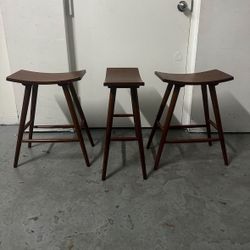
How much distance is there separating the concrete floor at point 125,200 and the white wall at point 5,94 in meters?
0.53

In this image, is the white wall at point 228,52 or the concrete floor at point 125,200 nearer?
the concrete floor at point 125,200

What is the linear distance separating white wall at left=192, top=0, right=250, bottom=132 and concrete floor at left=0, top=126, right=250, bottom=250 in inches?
14.5

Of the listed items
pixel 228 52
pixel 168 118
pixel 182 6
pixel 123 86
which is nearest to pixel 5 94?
pixel 123 86

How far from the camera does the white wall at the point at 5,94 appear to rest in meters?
2.30

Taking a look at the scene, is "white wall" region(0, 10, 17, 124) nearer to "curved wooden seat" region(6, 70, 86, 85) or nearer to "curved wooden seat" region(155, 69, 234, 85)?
"curved wooden seat" region(6, 70, 86, 85)

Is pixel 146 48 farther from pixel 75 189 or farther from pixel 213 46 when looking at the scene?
pixel 75 189

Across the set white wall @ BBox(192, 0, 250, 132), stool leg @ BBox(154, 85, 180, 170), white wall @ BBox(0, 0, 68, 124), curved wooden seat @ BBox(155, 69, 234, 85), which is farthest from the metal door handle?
white wall @ BBox(0, 0, 68, 124)

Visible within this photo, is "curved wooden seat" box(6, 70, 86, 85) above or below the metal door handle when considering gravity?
below

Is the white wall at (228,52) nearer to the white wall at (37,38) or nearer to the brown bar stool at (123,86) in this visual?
the brown bar stool at (123,86)

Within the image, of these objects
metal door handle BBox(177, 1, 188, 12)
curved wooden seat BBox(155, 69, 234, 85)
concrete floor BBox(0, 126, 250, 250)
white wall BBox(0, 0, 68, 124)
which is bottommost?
concrete floor BBox(0, 126, 250, 250)

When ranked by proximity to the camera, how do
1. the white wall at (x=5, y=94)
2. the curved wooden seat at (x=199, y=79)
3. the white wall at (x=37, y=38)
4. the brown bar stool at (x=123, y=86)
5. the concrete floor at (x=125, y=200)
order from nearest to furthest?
the concrete floor at (x=125, y=200), the brown bar stool at (x=123, y=86), the curved wooden seat at (x=199, y=79), the white wall at (x=37, y=38), the white wall at (x=5, y=94)

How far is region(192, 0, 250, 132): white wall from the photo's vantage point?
2.05m

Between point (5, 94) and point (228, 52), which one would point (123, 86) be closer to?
point (228, 52)

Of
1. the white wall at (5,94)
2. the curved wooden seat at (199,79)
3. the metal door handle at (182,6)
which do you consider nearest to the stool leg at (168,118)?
the curved wooden seat at (199,79)
